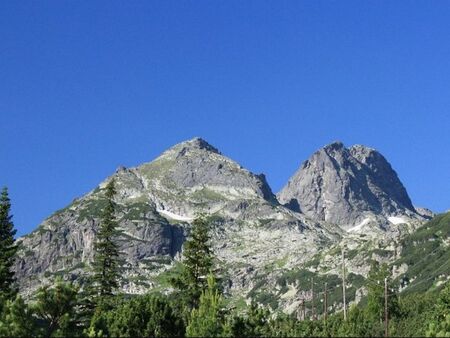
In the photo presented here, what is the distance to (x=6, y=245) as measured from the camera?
275ft

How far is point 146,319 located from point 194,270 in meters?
24.2

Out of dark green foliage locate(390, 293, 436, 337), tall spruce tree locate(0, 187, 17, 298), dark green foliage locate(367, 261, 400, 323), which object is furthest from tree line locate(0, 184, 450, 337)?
dark green foliage locate(367, 261, 400, 323)

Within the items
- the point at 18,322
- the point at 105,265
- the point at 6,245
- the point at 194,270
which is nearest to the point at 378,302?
the point at 194,270

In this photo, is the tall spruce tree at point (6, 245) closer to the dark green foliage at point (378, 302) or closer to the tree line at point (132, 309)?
the tree line at point (132, 309)

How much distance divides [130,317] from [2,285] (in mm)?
31719

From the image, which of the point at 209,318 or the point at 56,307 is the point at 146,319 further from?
the point at 56,307

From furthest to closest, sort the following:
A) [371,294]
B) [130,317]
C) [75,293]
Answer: [371,294], [130,317], [75,293]

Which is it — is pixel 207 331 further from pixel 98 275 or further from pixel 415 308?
pixel 415 308

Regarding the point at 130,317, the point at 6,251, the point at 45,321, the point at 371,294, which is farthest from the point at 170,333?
the point at 371,294

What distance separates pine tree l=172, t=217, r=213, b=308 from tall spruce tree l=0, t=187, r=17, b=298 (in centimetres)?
2044

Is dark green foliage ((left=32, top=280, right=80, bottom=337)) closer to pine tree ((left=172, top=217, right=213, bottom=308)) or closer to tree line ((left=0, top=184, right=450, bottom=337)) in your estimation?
tree line ((left=0, top=184, right=450, bottom=337))

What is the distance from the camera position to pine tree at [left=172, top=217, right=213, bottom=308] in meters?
77.1

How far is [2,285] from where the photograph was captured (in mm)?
78688

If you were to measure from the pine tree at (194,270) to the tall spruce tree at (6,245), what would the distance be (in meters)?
20.4
